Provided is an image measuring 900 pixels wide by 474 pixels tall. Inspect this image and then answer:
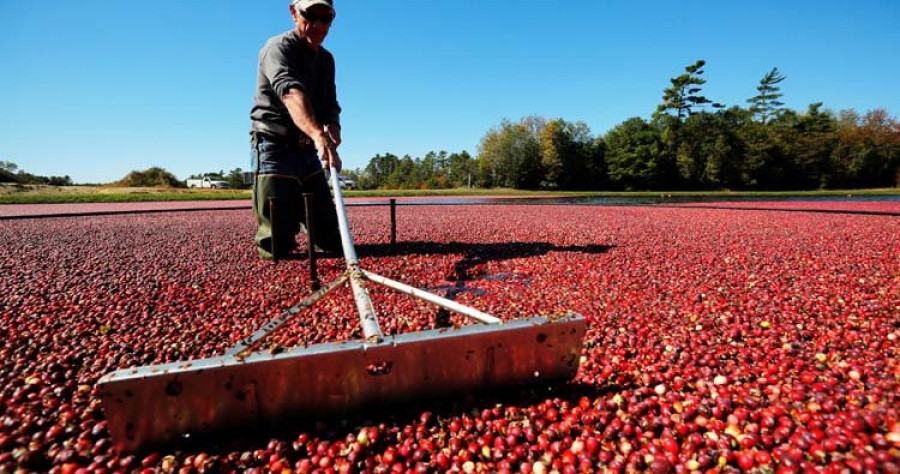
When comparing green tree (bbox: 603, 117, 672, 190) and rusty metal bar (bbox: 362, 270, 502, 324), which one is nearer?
rusty metal bar (bbox: 362, 270, 502, 324)

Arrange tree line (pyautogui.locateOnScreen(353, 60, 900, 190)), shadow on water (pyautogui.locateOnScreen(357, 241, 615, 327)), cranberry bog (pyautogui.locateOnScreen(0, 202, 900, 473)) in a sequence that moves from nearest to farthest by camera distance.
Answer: cranberry bog (pyautogui.locateOnScreen(0, 202, 900, 473)) < shadow on water (pyautogui.locateOnScreen(357, 241, 615, 327)) < tree line (pyautogui.locateOnScreen(353, 60, 900, 190))

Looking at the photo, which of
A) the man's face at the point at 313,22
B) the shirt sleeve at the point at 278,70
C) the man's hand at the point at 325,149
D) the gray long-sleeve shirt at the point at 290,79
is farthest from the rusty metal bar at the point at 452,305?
the man's face at the point at 313,22

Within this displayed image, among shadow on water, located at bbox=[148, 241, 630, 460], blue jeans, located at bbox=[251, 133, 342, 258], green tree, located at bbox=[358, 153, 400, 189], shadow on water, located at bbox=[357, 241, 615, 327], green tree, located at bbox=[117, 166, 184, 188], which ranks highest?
green tree, located at bbox=[358, 153, 400, 189]

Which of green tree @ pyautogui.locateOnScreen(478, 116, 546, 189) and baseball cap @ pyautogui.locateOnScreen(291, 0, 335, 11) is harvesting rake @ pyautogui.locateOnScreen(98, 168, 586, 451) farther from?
green tree @ pyautogui.locateOnScreen(478, 116, 546, 189)

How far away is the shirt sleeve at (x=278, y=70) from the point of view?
338 centimetres

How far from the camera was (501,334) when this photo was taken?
1619mm

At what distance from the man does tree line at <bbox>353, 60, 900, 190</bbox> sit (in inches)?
2081

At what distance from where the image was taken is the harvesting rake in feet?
4.30

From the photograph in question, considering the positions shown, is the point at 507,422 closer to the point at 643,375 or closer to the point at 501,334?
the point at 501,334

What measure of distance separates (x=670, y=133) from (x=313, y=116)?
65.1 meters

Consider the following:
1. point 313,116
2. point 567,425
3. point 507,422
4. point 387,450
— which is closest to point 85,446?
point 387,450

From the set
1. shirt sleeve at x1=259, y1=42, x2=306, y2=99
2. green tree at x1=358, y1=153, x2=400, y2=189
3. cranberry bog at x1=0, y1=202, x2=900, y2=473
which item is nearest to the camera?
cranberry bog at x1=0, y1=202, x2=900, y2=473


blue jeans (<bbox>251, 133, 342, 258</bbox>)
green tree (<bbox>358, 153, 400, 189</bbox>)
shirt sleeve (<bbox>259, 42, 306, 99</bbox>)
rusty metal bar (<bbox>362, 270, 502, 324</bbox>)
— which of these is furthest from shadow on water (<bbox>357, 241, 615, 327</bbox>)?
green tree (<bbox>358, 153, 400, 189</bbox>)

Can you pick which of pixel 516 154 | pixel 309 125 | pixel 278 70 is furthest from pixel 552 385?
pixel 516 154
